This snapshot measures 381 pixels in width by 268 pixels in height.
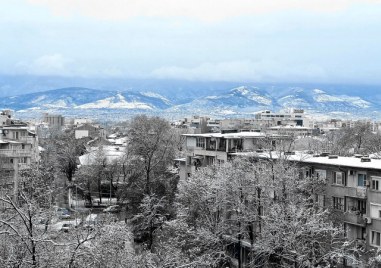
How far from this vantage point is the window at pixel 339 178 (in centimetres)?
3557

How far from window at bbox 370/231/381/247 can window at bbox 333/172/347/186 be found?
3383mm

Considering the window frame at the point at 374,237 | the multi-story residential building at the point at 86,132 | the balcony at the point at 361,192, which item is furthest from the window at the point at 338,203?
the multi-story residential building at the point at 86,132

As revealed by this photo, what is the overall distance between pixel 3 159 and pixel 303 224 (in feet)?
109

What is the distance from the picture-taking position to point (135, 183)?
55969 mm

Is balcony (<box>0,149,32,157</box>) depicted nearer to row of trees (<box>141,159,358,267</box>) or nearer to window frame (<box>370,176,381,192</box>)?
row of trees (<box>141,159,358,267</box>)

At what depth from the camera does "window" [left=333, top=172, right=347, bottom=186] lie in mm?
35572

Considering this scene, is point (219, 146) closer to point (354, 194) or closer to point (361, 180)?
point (354, 194)

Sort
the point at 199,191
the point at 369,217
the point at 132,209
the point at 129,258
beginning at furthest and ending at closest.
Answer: the point at 132,209 → the point at 199,191 → the point at 369,217 → the point at 129,258

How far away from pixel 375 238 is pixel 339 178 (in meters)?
4.10

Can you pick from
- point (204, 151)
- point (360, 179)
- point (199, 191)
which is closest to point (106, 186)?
point (204, 151)

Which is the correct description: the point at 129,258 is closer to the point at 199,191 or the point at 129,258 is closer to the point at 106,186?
the point at 199,191

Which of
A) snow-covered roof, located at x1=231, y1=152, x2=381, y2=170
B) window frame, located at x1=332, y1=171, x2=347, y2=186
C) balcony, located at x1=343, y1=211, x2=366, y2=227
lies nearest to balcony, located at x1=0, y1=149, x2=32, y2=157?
snow-covered roof, located at x1=231, y1=152, x2=381, y2=170

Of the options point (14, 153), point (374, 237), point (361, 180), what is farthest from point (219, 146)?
point (14, 153)

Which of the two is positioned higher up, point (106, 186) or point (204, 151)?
point (204, 151)
